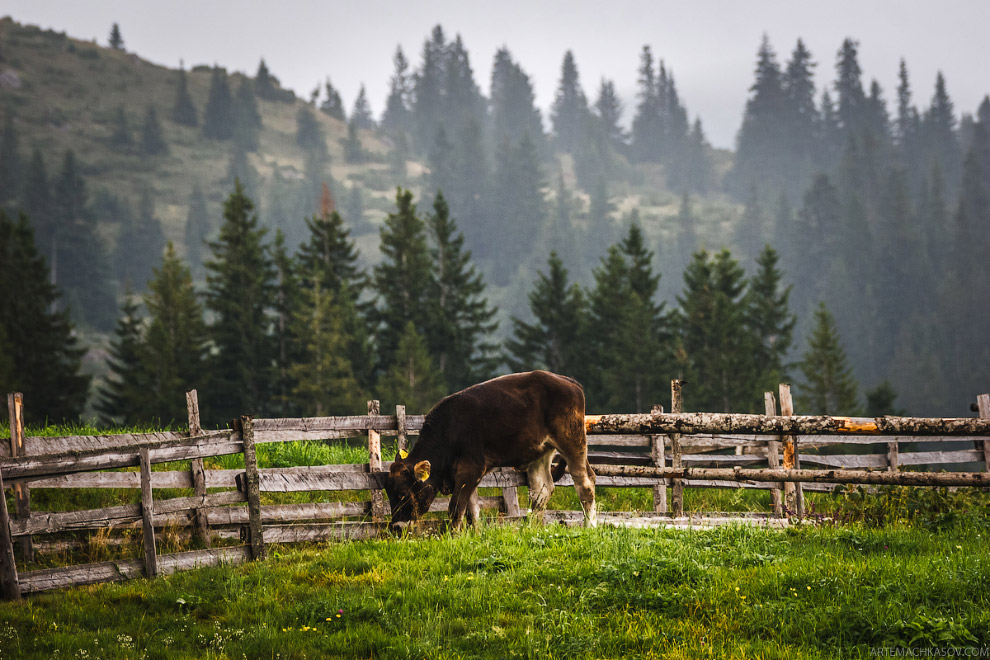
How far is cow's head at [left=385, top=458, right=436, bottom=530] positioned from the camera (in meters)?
9.72

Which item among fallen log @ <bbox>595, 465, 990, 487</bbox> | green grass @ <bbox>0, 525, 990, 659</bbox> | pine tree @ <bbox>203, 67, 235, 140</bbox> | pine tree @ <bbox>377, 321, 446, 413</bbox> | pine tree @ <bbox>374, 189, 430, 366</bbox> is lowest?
green grass @ <bbox>0, 525, 990, 659</bbox>

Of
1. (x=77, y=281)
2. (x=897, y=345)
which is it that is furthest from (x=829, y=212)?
(x=77, y=281)

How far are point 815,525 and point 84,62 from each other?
222 m

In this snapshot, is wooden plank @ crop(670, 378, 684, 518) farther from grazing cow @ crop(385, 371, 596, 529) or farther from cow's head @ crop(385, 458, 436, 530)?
cow's head @ crop(385, 458, 436, 530)

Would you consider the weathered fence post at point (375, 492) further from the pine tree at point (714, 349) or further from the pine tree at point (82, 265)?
the pine tree at point (82, 265)

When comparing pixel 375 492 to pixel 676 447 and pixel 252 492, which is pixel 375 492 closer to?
pixel 252 492

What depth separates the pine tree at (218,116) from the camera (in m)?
193

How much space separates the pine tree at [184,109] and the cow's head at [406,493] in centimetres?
20251

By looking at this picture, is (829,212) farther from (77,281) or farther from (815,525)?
(815,525)

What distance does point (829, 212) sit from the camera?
476 ft

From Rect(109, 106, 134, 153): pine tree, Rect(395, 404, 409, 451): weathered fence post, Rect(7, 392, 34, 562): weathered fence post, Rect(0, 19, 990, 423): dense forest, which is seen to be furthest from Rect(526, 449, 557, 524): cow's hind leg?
Rect(109, 106, 134, 153): pine tree

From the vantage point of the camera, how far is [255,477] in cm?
930

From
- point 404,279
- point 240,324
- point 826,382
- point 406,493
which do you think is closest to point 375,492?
point 406,493

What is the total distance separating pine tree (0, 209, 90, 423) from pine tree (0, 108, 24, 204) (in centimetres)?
8164
